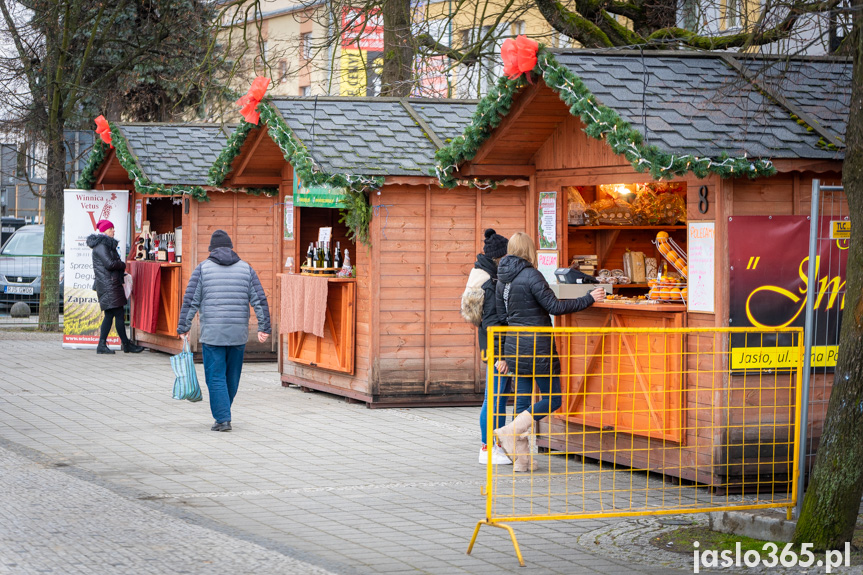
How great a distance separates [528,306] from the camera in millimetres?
9336

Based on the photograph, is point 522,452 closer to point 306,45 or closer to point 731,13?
point 731,13

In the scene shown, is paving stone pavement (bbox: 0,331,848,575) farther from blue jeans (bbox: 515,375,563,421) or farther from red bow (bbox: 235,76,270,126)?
red bow (bbox: 235,76,270,126)

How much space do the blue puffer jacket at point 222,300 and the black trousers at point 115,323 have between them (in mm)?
7463

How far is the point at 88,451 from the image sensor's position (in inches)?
400

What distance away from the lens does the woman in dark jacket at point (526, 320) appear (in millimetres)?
9070

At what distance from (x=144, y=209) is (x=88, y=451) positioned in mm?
9749

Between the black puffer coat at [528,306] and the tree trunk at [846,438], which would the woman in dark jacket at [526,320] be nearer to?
the black puffer coat at [528,306]

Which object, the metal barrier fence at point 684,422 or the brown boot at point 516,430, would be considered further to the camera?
the brown boot at point 516,430

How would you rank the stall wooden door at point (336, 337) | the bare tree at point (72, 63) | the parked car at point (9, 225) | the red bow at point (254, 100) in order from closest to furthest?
the stall wooden door at point (336, 337)
the red bow at point (254, 100)
the bare tree at point (72, 63)
the parked car at point (9, 225)

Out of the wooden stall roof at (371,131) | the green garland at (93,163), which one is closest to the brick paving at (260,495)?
the wooden stall roof at (371,131)

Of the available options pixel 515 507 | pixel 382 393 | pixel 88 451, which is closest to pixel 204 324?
pixel 88 451

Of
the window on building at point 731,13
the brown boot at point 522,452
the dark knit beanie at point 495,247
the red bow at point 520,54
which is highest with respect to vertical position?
the window on building at point 731,13

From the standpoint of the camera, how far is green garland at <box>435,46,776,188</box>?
8305mm

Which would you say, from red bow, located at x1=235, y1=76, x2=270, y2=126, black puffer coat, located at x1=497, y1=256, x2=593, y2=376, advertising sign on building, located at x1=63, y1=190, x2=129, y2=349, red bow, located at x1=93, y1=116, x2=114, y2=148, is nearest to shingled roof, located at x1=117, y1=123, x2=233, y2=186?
red bow, located at x1=93, y1=116, x2=114, y2=148
